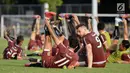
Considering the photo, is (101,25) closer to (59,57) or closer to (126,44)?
(126,44)

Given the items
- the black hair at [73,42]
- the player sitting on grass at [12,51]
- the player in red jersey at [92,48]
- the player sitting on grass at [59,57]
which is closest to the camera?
the player sitting on grass at [59,57]

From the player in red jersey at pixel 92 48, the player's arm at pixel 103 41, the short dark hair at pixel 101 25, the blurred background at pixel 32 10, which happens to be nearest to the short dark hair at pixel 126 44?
the player's arm at pixel 103 41

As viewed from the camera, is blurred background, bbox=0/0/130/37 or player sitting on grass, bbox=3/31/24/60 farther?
blurred background, bbox=0/0/130/37

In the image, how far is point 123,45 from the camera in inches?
609

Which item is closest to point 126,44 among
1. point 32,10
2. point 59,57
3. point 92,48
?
point 92,48

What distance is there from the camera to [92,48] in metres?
12.9

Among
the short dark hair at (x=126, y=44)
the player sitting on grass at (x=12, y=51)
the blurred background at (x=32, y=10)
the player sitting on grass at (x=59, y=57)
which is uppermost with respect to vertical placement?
the player sitting on grass at (x=59, y=57)

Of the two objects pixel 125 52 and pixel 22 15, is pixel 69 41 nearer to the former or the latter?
pixel 125 52

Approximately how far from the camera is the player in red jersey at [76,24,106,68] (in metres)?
12.6

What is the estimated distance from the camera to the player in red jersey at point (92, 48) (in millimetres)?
12648

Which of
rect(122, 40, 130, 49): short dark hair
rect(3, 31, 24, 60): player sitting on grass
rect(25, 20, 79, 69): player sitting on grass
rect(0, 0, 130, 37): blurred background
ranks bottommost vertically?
rect(0, 0, 130, 37): blurred background

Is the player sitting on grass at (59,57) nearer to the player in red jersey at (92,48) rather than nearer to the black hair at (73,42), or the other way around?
the player in red jersey at (92,48)

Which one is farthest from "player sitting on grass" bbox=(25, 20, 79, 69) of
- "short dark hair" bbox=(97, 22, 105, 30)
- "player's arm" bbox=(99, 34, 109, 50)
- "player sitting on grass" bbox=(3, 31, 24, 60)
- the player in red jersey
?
"player sitting on grass" bbox=(3, 31, 24, 60)

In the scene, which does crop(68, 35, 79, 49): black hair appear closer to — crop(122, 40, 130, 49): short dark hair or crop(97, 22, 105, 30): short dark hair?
crop(97, 22, 105, 30): short dark hair
